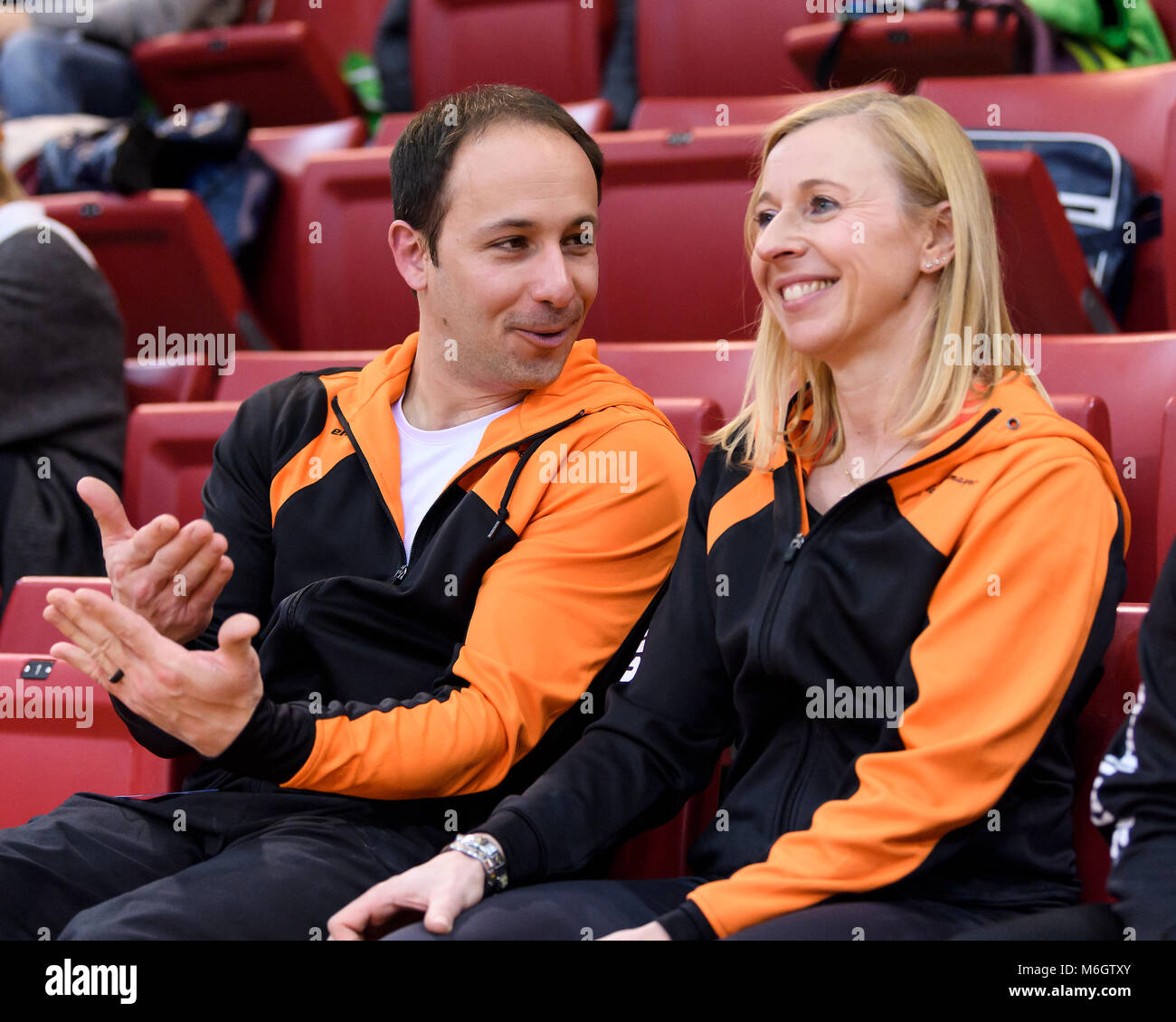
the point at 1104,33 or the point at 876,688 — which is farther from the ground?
the point at 1104,33

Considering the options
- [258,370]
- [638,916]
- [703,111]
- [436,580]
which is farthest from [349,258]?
[638,916]

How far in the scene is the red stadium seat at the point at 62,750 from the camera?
1301 millimetres

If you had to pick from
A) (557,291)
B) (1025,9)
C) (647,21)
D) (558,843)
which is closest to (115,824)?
(558,843)

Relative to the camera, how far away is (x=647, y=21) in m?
2.65

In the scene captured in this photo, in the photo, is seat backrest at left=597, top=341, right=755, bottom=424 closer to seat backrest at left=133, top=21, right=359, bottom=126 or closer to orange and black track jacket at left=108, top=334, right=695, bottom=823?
orange and black track jacket at left=108, top=334, right=695, bottom=823

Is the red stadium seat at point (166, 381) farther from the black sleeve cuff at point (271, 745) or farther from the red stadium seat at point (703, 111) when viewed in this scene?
the black sleeve cuff at point (271, 745)

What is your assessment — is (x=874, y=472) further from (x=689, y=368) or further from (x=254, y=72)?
(x=254, y=72)

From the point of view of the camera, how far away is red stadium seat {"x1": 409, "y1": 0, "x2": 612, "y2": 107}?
8.74 ft

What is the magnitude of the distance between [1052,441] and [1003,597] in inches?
4.9

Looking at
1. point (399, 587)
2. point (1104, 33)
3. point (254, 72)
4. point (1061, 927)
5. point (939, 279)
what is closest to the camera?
point (1061, 927)

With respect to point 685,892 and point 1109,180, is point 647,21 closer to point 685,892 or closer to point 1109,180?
point 1109,180

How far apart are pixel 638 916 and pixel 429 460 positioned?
0.48m

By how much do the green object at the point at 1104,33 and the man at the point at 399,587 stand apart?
114 cm

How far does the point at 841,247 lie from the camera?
108 centimetres
